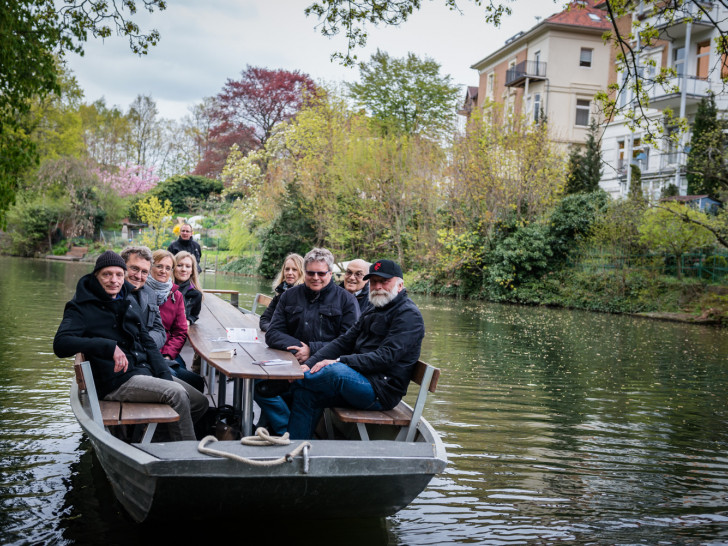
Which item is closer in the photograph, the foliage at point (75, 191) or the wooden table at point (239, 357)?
the wooden table at point (239, 357)

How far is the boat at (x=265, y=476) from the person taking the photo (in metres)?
3.97

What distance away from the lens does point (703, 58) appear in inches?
1219

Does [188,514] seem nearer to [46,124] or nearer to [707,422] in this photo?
[707,422]

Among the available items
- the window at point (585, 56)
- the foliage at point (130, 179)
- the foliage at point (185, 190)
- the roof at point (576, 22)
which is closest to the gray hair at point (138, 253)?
the roof at point (576, 22)

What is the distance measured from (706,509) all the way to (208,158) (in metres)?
59.3

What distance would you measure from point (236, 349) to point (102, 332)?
1.18 metres

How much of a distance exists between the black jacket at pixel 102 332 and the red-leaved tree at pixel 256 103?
5289 cm

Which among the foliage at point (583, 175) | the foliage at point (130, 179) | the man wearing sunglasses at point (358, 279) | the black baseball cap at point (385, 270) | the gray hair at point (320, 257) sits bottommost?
the man wearing sunglasses at point (358, 279)

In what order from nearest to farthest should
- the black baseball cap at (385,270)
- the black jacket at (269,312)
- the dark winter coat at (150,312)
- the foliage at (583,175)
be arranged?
the black baseball cap at (385,270) < the dark winter coat at (150,312) < the black jacket at (269,312) < the foliage at (583,175)

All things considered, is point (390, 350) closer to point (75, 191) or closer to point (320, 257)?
point (320, 257)

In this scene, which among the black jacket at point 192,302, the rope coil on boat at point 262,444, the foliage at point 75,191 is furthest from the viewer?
the foliage at point 75,191

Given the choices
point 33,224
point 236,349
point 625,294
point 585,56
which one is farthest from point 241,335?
point 33,224

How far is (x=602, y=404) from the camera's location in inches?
372

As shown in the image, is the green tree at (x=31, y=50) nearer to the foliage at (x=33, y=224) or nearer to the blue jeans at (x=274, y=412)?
the blue jeans at (x=274, y=412)
